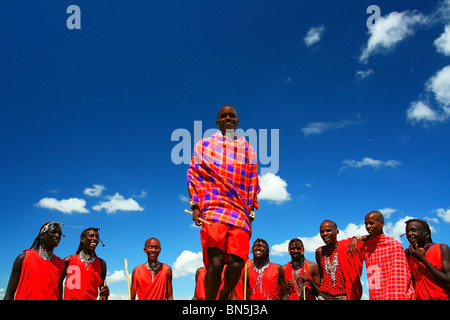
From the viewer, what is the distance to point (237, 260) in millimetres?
4316

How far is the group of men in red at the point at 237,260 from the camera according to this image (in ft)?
14.3

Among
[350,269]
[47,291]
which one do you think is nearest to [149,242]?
[47,291]

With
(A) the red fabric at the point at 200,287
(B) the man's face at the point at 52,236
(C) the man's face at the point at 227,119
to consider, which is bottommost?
(A) the red fabric at the point at 200,287

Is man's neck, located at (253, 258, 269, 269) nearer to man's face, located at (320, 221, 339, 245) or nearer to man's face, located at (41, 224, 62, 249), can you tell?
man's face, located at (320, 221, 339, 245)

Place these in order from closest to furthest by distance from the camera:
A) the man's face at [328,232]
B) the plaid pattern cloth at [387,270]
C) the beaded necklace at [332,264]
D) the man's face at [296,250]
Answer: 1. the plaid pattern cloth at [387,270]
2. the beaded necklace at [332,264]
3. the man's face at [328,232]
4. the man's face at [296,250]

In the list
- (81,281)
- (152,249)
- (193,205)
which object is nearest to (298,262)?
(152,249)

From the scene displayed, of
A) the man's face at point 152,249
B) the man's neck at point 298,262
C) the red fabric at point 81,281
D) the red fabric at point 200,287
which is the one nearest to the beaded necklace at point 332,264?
the man's neck at point 298,262

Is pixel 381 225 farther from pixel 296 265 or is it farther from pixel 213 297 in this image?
pixel 213 297

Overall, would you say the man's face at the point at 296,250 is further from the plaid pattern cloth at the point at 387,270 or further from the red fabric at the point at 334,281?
the plaid pattern cloth at the point at 387,270

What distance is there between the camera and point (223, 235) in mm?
4250

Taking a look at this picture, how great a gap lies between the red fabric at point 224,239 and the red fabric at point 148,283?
6709 millimetres

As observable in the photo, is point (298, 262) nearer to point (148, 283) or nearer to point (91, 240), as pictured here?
point (148, 283)

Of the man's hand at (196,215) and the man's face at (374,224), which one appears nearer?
the man's hand at (196,215)
